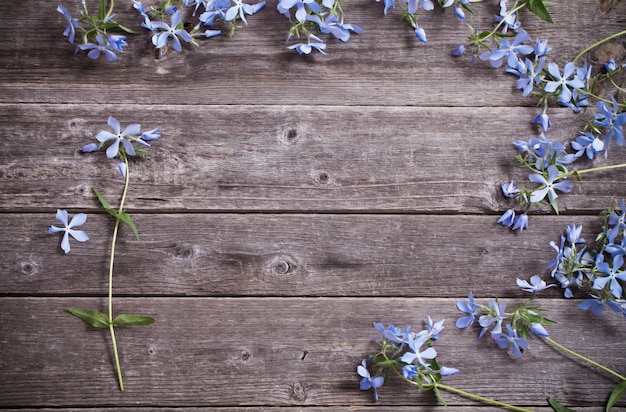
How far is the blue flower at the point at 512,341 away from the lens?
940 millimetres

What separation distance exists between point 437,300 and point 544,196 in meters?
0.25

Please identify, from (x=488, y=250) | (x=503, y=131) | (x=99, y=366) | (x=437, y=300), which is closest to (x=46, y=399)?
(x=99, y=366)

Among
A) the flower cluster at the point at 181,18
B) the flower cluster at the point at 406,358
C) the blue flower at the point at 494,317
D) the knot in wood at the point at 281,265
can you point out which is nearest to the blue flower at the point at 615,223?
the blue flower at the point at 494,317

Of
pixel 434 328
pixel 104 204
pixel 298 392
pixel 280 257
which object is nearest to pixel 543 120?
pixel 434 328

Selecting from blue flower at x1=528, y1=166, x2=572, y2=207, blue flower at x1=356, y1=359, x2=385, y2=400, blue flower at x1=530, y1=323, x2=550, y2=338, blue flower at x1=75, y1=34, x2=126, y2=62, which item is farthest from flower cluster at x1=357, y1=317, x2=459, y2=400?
blue flower at x1=75, y1=34, x2=126, y2=62

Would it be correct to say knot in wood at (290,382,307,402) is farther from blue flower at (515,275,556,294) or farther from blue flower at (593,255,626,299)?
blue flower at (593,255,626,299)

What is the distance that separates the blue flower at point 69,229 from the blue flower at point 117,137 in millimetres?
114

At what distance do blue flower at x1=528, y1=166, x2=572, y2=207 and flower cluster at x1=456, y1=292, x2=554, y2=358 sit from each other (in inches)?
5.6

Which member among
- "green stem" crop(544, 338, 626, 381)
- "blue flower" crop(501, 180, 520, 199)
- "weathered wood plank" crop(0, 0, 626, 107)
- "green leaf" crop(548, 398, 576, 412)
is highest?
"weathered wood plank" crop(0, 0, 626, 107)

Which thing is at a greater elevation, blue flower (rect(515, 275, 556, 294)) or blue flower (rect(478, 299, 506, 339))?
blue flower (rect(515, 275, 556, 294))

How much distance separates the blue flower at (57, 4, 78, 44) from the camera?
94 cm

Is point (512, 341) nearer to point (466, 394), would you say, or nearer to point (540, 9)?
point (466, 394)

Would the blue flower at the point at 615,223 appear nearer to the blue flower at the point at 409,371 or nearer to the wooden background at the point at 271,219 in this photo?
the wooden background at the point at 271,219

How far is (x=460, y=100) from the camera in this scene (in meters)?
1.00
